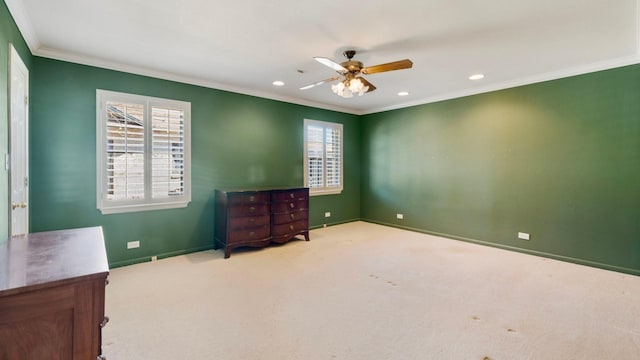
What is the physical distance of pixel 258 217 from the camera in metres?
4.37

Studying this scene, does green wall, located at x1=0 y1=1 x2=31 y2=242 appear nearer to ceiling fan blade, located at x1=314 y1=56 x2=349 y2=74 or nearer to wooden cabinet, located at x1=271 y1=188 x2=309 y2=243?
ceiling fan blade, located at x1=314 y1=56 x2=349 y2=74

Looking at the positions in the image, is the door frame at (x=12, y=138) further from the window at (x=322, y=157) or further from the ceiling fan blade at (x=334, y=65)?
the window at (x=322, y=157)

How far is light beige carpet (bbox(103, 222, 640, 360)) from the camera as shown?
2.09 meters

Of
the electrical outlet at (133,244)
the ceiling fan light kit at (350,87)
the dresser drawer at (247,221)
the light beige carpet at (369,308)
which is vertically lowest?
the light beige carpet at (369,308)

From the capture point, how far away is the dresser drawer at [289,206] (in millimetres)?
4574

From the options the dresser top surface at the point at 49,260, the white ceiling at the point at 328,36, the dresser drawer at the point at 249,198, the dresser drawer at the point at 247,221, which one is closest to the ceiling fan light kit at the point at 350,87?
the white ceiling at the point at 328,36

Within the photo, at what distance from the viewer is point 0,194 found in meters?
2.11

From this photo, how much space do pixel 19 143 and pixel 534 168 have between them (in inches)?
239

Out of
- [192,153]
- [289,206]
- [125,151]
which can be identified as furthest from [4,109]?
[289,206]

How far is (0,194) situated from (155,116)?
2.04 metres

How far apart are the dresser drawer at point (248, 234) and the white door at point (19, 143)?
210 cm

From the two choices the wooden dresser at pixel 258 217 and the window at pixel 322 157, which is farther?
the window at pixel 322 157

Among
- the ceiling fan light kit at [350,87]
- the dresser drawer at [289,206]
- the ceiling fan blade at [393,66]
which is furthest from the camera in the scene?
the dresser drawer at [289,206]

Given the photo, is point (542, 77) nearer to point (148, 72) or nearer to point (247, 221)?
point (247, 221)
